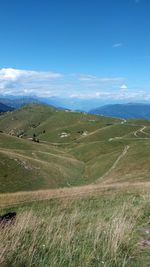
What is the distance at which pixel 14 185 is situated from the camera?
76000 mm

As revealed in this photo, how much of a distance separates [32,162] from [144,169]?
2922 cm

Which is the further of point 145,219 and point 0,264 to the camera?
point 145,219

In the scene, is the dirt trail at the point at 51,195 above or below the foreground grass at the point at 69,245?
below

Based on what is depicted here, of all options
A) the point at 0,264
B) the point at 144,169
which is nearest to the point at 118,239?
the point at 0,264

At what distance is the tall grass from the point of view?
9875 mm

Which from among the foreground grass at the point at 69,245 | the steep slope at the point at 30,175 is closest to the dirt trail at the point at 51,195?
the foreground grass at the point at 69,245

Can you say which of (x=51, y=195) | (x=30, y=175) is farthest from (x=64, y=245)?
(x=30, y=175)

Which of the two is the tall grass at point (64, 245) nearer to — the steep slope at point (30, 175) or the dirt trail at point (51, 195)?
the dirt trail at point (51, 195)

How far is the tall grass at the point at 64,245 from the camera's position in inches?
389

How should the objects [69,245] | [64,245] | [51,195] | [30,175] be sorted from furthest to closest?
[30,175] < [51,195] < [64,245] < [69,245]

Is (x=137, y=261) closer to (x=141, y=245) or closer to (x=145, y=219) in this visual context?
(x=141, y=245)

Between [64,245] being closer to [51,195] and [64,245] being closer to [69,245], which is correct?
[69,245]

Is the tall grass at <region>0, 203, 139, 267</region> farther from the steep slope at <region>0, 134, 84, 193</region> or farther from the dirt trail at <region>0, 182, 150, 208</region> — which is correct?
the steep slope at <region>0, 134, 84, 193</region>

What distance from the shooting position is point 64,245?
36.8ft
